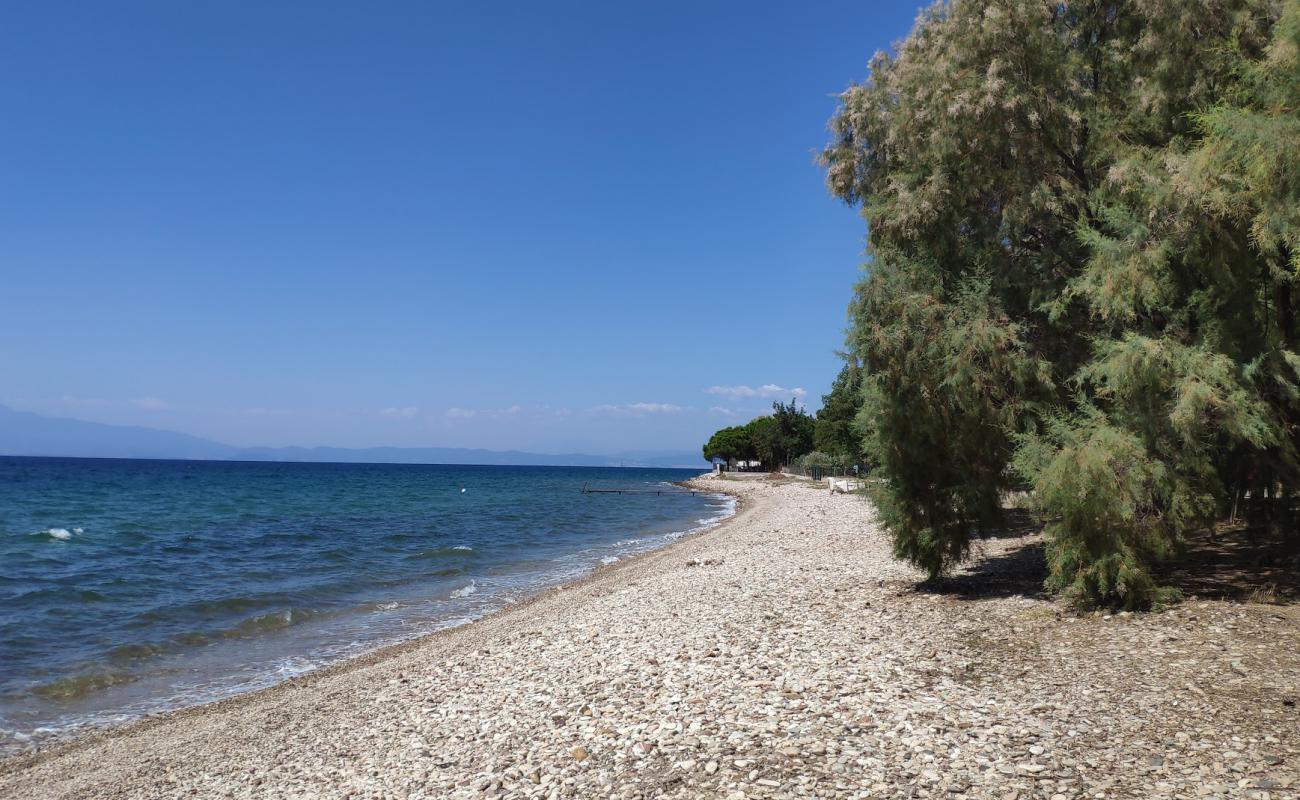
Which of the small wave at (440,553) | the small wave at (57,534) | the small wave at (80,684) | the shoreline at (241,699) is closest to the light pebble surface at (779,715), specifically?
the shoreline at (241,699)

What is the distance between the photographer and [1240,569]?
11.9 meters

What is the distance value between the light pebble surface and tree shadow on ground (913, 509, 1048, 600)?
1.34 feet

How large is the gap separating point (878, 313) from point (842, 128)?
6584mm

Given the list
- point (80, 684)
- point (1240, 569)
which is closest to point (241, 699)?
point (80, 684)

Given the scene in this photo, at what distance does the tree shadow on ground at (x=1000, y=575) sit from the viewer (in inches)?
497

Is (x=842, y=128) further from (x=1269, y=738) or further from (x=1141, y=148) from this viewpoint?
(x=1269, y=738)

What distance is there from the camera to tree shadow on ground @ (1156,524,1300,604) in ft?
34.1

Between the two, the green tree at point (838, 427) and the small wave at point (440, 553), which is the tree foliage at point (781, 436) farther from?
the small wave at point (440, 553)

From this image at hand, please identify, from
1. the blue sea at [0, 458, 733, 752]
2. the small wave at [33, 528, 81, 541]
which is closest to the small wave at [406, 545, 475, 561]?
the blue sea at [0, 458, 733, 752]

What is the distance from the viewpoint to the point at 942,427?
11.7 metres

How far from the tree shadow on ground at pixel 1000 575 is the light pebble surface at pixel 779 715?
0.41 metres

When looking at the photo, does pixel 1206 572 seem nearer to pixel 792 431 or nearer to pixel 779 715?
pixel 779 715

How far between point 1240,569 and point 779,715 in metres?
9.42

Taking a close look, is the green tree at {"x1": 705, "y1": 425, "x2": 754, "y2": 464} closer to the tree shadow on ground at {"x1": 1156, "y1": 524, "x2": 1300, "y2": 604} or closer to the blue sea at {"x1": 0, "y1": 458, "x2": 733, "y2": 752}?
the blue sea at {"x1": 0, "y1": 458, "x2": 733, "y2": 752}
